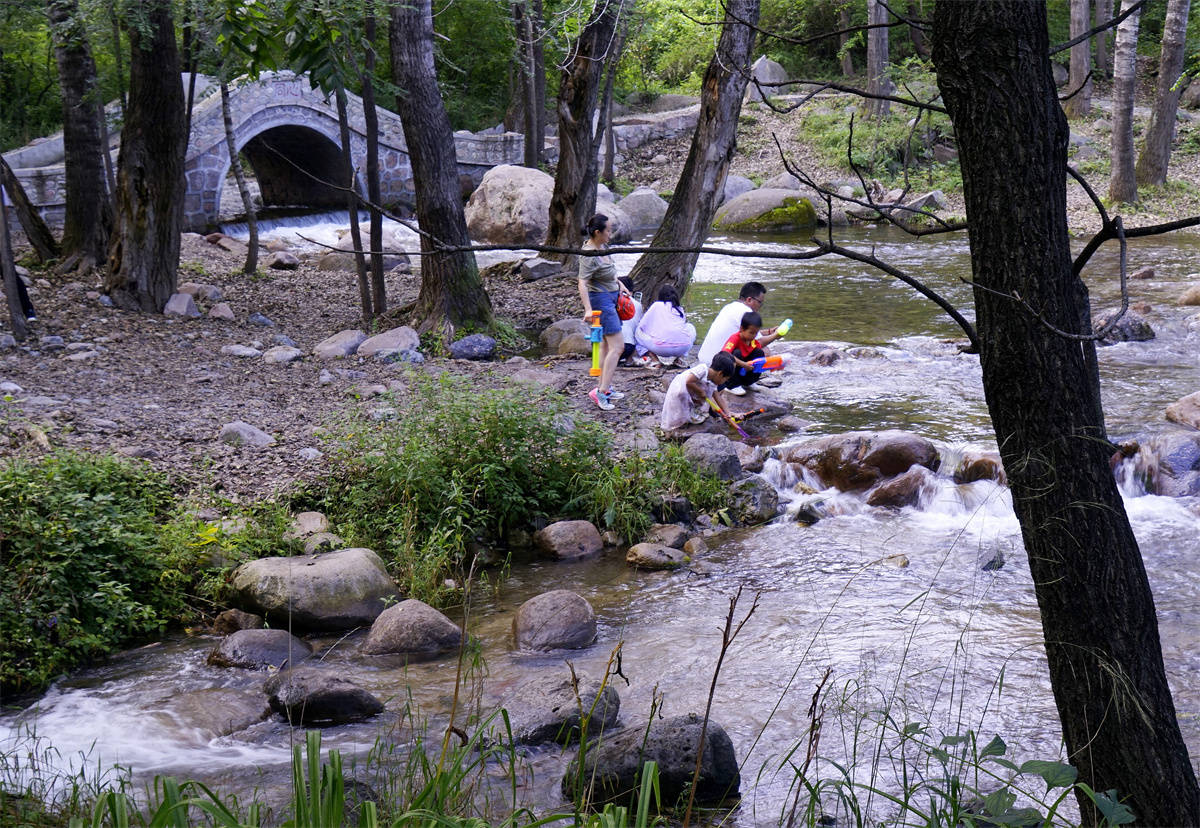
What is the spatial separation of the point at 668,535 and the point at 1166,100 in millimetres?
16715

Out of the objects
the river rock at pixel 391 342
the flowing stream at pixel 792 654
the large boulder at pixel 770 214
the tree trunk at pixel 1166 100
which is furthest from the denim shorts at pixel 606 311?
the tree trunk at pixel 1166 100

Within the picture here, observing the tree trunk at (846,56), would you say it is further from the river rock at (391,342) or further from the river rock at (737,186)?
the river rock at (391,342)

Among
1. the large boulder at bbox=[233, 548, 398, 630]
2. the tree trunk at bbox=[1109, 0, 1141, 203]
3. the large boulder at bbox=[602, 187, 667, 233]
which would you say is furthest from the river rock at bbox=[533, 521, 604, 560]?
the tree trunk at bbox=[1109, 0, 1141, 203]

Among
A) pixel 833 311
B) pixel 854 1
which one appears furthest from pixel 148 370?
pixel 854 1

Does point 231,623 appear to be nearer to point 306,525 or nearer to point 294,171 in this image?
point 306,525

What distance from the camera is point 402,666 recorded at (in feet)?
16.6

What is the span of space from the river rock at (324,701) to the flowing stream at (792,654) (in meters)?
0.08

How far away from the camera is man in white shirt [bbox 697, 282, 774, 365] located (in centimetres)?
908

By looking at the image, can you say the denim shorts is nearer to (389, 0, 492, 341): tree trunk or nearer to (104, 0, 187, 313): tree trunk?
(389, 0, 492, 341): tree trunk

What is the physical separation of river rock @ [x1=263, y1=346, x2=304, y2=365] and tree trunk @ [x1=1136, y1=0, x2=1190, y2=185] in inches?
624

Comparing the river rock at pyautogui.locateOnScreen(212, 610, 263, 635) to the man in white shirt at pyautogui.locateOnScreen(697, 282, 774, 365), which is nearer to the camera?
the river rock at pyautogui.locateOnScreen(212, 610, 263, 635)

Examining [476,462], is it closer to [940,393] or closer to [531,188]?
[940,393]

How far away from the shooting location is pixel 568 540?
6.53 metres

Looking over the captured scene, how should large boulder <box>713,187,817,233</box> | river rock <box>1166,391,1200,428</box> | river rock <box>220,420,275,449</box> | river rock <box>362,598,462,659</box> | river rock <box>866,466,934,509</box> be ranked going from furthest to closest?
large boulder <box>713,187,817,233</box> < river rock <box>1166,391,1200,428</box> < river rock <box>866,466,934,509</box> < river rock <box>220,420,275,449</box> < river rock <box>362,598,462,659</box>
